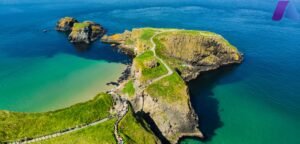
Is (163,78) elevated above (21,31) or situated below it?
above

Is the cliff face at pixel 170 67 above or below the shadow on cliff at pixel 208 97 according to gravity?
above

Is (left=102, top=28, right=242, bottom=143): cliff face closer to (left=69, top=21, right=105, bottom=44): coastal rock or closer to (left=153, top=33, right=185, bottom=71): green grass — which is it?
(left=153, top=33, right=185, bottom=71): green grass

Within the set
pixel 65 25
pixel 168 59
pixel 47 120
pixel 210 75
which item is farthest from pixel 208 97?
pixel 65 25

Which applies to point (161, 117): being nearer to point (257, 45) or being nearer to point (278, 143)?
point (278, 143)

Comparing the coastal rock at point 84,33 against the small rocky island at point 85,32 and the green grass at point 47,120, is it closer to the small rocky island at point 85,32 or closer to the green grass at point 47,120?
the small rocky island at point 85,32

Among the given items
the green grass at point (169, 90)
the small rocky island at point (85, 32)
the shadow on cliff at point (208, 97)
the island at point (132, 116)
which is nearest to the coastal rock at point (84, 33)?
the small rocky island at point (85, 32)

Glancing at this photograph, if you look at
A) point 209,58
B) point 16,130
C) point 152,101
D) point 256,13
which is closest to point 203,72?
point 209,58
